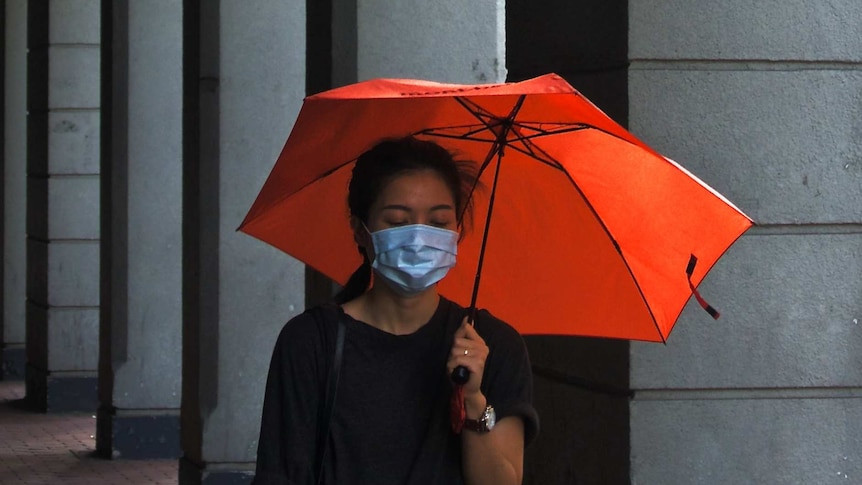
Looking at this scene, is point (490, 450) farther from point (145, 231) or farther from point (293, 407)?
point (145, 231)

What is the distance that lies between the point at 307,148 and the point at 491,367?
2.20 feet

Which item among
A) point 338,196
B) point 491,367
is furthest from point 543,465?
point 491,367

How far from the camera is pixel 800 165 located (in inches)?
183

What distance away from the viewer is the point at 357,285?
3.22 m

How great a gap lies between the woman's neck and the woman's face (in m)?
0.13

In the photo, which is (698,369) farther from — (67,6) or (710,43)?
(67,6)

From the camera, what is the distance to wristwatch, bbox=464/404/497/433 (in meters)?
3.02

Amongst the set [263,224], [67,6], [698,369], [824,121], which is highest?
[67,6]

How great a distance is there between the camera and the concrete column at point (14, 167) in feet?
55.7

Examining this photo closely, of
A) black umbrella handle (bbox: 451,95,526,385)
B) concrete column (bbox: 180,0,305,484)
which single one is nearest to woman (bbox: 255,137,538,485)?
black umbrella handle (bbox: 451,95,526,385)

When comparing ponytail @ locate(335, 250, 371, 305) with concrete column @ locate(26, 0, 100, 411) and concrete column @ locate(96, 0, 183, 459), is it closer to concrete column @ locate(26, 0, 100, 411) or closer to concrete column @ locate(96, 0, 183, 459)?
concrete column @ locate(96, 0, 183, 459)

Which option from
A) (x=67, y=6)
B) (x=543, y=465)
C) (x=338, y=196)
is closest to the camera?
(x=338, y=196)

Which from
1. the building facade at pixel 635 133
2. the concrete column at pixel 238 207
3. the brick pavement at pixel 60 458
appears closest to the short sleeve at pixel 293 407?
the building facade at pixel 635 133

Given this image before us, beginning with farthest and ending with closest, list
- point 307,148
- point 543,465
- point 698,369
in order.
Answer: point 543,465
point 698,369
point 307,148
